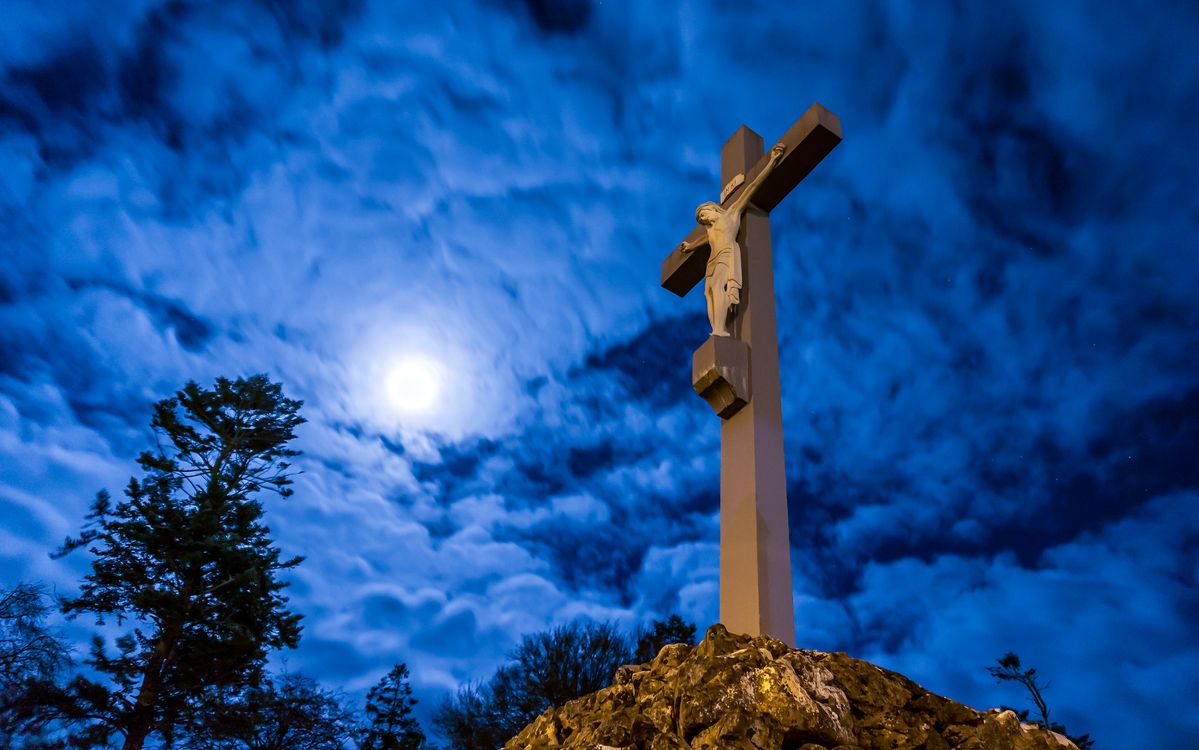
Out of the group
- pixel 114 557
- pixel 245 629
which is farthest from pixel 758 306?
pixel 114 557

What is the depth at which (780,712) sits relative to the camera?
10.2 ft

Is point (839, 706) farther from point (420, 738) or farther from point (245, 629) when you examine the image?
point (420, 738)

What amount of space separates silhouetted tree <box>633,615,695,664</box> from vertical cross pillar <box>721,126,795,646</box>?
15.3 metres

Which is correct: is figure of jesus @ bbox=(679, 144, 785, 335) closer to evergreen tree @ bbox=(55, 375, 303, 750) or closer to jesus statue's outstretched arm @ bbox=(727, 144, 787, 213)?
jesus statue's outstretched arm @ bbox=(727, 144, 787, 213)

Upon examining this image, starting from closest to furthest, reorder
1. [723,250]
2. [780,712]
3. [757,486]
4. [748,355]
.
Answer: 1. [780,712]
2. [757,486]
3. [748,355]
4. [723,250]

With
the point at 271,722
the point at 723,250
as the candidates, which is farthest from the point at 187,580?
the point at 723,250

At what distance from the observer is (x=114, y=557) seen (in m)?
18.8

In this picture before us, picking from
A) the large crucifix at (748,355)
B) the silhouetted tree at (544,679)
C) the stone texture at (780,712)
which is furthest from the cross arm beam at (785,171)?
the silhouetted tree at (544,679)

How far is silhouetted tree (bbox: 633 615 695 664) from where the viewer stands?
69.7 feet

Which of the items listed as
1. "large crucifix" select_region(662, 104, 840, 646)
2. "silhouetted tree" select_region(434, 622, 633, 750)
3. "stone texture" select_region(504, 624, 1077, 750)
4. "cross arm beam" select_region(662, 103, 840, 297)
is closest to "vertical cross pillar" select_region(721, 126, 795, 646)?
"large crucifix" select_region(662, 104, 840, 646)

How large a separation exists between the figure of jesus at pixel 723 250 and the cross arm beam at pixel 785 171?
2.7 inches

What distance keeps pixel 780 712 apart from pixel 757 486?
2.48 m

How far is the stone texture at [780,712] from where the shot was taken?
303 cm

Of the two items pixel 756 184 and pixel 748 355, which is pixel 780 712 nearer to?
pixel 748 355
